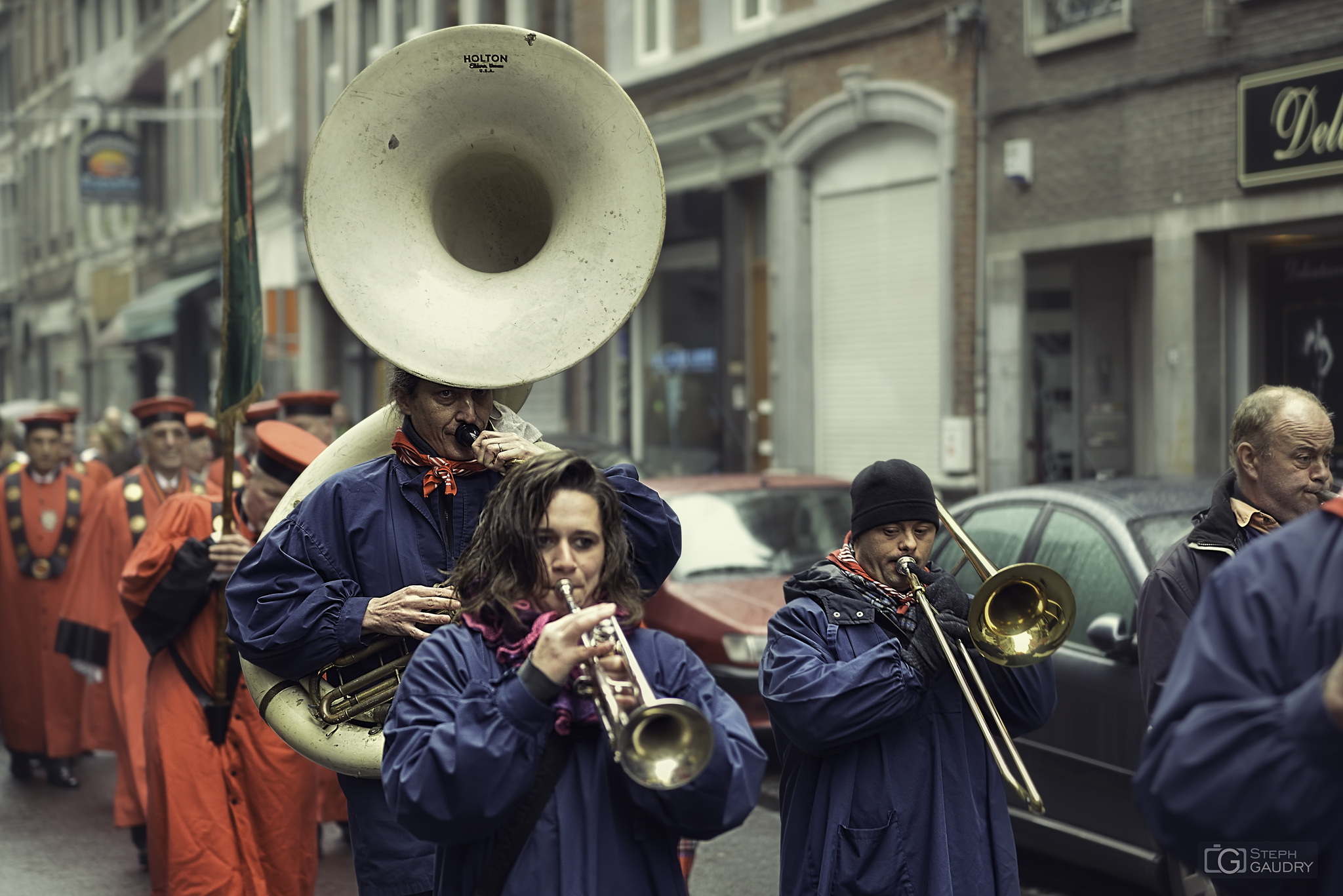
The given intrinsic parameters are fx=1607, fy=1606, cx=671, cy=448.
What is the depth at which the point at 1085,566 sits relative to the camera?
576 centimetres

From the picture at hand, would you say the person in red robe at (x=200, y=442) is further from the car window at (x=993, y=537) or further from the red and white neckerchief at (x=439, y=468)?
the red and white neckerchief at (x=439, y=468)

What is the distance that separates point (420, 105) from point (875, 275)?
12.1 meters

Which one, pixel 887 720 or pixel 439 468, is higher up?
pixel 439 468

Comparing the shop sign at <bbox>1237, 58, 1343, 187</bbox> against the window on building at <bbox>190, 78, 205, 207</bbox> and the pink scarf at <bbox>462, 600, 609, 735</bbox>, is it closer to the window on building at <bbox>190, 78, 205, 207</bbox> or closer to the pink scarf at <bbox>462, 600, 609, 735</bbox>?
the pink scarf at <bbox>462, 600, 609, 735</bbox>

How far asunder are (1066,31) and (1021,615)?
33.6 feet

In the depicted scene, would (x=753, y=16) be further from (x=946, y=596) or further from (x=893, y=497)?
(x=946, y=596)

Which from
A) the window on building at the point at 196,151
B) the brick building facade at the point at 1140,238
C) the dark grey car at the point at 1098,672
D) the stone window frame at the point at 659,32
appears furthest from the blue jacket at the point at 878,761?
the window on building at the point at 196,151

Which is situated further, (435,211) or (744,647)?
(744,647)

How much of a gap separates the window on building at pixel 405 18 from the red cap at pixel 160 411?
52.2ft

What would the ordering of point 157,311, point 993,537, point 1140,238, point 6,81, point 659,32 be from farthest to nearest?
point 6,81
point 157,311
point 659,32
point 1140,238
point 993,537

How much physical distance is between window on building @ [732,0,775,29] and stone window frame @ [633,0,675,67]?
1154 mm

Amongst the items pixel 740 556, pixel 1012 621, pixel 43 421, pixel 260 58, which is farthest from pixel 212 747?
pixel 260 58

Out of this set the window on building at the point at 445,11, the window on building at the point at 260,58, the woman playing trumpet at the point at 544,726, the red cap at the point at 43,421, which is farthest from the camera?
the window on building at the point at 260,58

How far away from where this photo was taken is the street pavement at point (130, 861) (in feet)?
20.2
